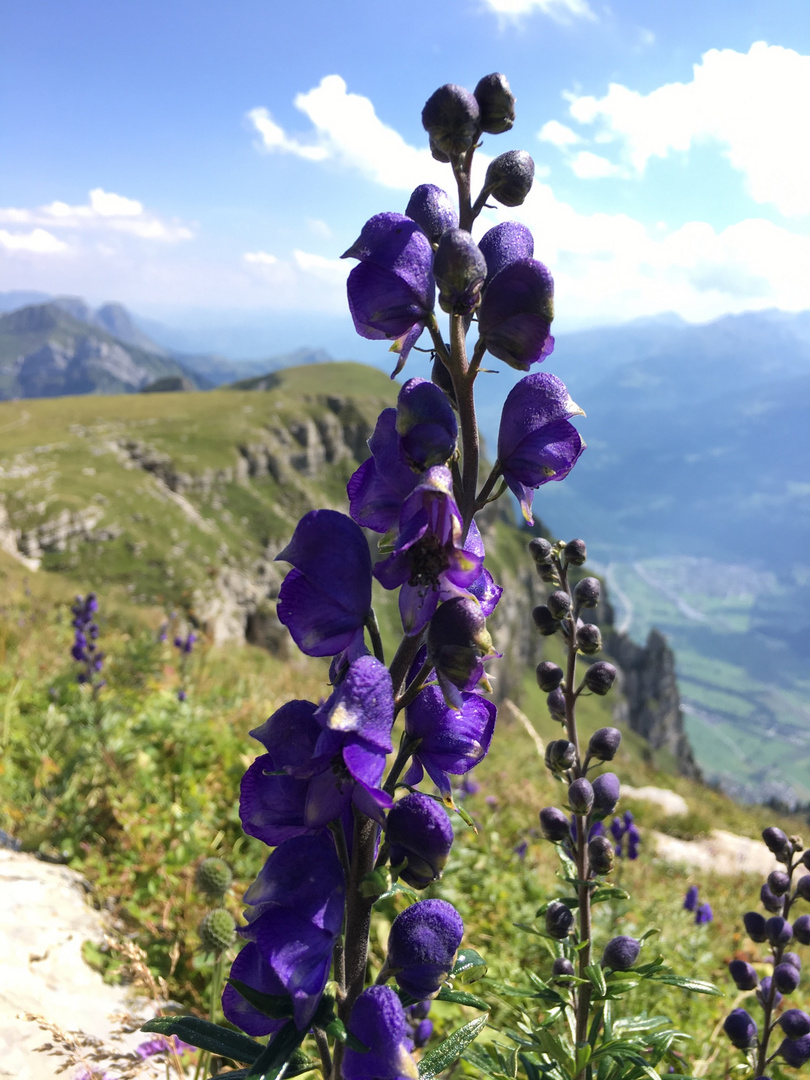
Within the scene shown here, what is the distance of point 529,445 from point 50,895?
13.7ft

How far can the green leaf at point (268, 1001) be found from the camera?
1574 mm

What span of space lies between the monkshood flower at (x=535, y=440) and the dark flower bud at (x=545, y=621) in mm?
1296

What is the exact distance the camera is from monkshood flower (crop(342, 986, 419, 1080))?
155 cm

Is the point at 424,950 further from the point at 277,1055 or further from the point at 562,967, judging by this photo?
the point at 562,967

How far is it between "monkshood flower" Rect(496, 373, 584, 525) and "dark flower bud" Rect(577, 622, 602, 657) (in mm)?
1296

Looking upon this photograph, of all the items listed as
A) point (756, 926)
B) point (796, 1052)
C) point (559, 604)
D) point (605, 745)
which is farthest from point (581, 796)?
point (796, 1052)

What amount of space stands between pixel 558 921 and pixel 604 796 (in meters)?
0.52

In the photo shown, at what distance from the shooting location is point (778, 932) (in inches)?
122

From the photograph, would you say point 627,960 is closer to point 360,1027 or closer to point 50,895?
point 360,1027

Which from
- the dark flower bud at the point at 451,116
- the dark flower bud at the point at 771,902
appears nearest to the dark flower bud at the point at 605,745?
the dark flower bud at the point at 771,902

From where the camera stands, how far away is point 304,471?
112 m

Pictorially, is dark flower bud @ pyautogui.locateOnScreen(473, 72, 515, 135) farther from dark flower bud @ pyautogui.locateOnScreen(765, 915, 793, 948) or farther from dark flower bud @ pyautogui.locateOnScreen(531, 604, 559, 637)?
dark flower bud @ pyautogui.locateOnScreen(765, 915, 793, 948)

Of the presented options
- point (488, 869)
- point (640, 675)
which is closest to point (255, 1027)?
point (488, 869)

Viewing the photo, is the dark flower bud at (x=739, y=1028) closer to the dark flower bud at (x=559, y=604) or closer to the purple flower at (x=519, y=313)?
the dark flower bud at (x=559, y=604)
